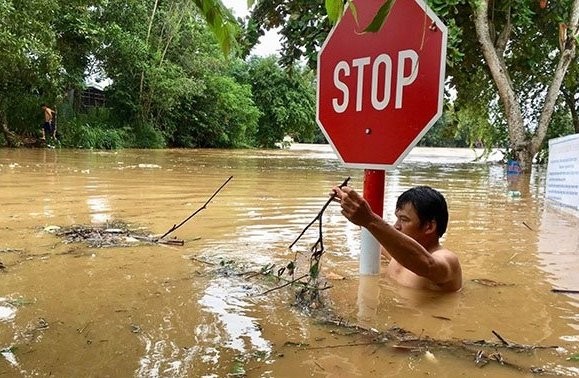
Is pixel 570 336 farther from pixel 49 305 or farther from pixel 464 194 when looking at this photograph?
pixel 464 194

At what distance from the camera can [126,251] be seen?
3.62 meters

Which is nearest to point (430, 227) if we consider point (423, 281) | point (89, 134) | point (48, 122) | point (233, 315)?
point (423, 281)

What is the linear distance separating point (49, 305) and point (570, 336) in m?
2.20

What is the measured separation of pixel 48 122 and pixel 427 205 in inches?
763

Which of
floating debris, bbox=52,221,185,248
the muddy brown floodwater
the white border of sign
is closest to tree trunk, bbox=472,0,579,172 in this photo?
the white border of sign

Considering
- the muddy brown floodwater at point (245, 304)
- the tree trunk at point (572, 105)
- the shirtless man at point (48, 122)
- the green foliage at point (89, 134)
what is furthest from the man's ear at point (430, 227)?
the green foliage at point (89, 134)

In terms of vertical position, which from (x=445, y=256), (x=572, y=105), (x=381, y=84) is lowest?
(x=445, y=256)

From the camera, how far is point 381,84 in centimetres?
258

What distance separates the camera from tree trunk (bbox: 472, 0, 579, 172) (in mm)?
12859

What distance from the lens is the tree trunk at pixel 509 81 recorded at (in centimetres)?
1286

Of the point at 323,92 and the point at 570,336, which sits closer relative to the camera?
the point at 570,336

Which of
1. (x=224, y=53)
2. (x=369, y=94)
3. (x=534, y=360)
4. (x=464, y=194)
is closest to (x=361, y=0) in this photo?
(x=369, y=94)

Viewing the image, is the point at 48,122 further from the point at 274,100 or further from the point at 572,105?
the point at 274,100

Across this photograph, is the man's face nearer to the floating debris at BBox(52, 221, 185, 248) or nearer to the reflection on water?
the reflection on water
